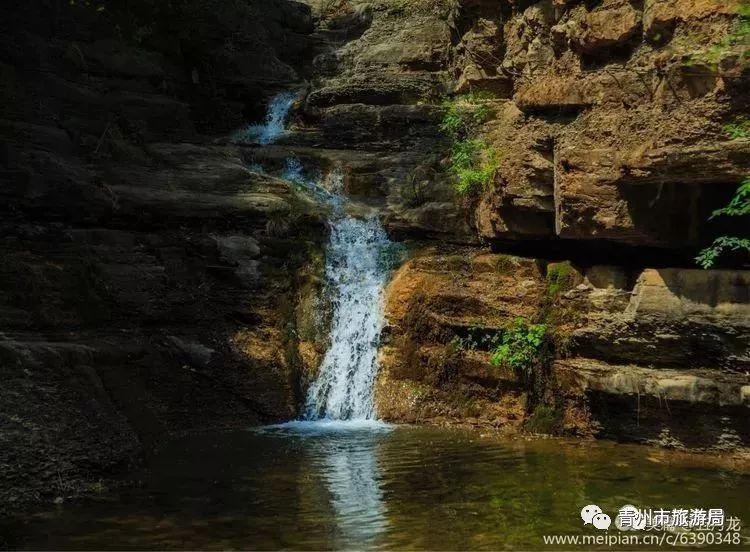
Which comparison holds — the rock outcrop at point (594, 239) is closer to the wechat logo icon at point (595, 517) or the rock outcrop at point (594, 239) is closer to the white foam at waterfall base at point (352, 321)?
the white foam at waterfall base at point (352, 321)

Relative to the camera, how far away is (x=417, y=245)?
53.2ft

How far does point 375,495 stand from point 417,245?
27.4 feet

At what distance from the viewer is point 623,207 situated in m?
11.7

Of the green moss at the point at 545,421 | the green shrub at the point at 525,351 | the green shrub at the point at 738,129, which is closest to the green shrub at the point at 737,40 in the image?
the green shrub at the point at 738,129

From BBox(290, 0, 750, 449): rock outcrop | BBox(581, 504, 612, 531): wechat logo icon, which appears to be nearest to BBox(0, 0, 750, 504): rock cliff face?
BBox(290, 0, 750, 449): rock outcrop

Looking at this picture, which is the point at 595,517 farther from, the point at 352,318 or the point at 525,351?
the point at 352,318

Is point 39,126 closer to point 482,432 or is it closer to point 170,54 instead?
point 170,54

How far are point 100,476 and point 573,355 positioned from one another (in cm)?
726

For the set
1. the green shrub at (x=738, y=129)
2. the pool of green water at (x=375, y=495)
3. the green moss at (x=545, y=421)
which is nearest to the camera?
the pool of green water at (x=375, y=495)

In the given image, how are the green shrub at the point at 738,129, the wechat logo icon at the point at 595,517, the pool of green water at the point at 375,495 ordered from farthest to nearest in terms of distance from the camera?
the green shrub at the point at 738,129 → the wechat logo icon at the point at 595,517 → the pool of green water at the point at 375,495

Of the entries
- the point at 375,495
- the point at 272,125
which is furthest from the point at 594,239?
the point at 272,125

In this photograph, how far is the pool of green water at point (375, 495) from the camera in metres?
7.12

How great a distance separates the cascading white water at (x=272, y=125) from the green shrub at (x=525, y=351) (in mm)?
10169

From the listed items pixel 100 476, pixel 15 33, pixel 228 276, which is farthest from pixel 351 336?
pixel 15 33
